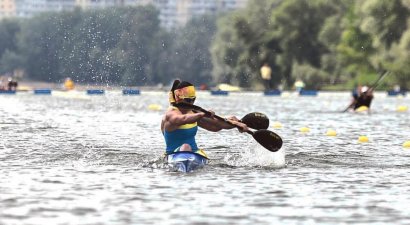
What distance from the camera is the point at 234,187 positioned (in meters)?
17.7

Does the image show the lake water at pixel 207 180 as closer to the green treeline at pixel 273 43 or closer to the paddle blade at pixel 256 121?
the paddle blade at pixel 256 121

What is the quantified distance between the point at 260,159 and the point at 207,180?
3327 mm

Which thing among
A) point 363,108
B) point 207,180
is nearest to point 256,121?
point 207,180

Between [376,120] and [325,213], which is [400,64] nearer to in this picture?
[376,120]

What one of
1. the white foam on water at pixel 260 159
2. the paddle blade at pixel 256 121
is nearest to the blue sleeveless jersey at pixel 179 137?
the paddle blade at pixel 256 121

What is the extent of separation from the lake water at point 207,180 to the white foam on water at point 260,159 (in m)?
0.02

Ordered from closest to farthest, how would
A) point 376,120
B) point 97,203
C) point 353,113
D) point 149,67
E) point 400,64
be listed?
1. point 97,203
2. point 376,120
3. point 353,113
4. point 400,64
5. point 149,67

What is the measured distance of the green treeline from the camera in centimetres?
8003

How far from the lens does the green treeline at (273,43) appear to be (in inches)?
3151

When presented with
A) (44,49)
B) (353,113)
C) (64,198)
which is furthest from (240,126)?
(44,49)

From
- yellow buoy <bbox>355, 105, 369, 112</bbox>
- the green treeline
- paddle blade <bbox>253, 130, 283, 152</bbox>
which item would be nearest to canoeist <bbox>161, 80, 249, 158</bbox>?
paddle blade <bbox>253, 130, 283, 152</bbox>

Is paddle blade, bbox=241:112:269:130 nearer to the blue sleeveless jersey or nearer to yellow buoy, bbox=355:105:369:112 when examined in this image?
the blue sleeveless jersey

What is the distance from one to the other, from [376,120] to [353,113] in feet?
22.3

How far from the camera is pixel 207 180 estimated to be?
1870 centimetres
